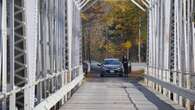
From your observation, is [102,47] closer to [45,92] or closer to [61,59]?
[61,59]

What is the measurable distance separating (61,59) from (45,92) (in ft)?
22.1

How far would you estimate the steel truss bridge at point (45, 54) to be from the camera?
37.8ft

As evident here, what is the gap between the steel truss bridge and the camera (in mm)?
11516

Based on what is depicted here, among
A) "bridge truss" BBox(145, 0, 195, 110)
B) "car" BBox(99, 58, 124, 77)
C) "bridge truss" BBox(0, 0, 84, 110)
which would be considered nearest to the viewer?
"bridge truss" BBox(0, 0, 84, 110)

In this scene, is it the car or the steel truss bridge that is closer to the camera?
the steel truss bridge

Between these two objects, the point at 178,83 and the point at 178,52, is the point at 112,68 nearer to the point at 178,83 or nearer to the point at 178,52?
the point at 178,52

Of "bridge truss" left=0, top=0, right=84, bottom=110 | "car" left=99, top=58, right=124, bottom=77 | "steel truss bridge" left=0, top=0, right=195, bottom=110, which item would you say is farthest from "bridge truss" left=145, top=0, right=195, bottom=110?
"car" left=99, top=58, right=124, bottom=77

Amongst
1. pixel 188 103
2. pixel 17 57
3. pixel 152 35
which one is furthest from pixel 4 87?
pixel 152 35

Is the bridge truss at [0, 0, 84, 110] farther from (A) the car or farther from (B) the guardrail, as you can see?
(A) the car

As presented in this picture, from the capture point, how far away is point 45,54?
17938mm

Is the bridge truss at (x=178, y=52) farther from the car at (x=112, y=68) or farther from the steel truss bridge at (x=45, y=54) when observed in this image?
the car at (x=112, y=68)

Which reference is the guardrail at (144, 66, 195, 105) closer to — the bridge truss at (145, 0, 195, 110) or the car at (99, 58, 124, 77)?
the bridge truss at (145, 0, 195, 110)

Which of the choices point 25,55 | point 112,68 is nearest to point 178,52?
point 25,55

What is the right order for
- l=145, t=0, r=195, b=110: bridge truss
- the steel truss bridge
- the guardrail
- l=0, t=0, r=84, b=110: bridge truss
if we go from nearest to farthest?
l=0, t=0, r=84, b=110: bridge truss
the steel truss bridge
the guardrail
l=145, t=0, r=195, b=110: bridge truss
